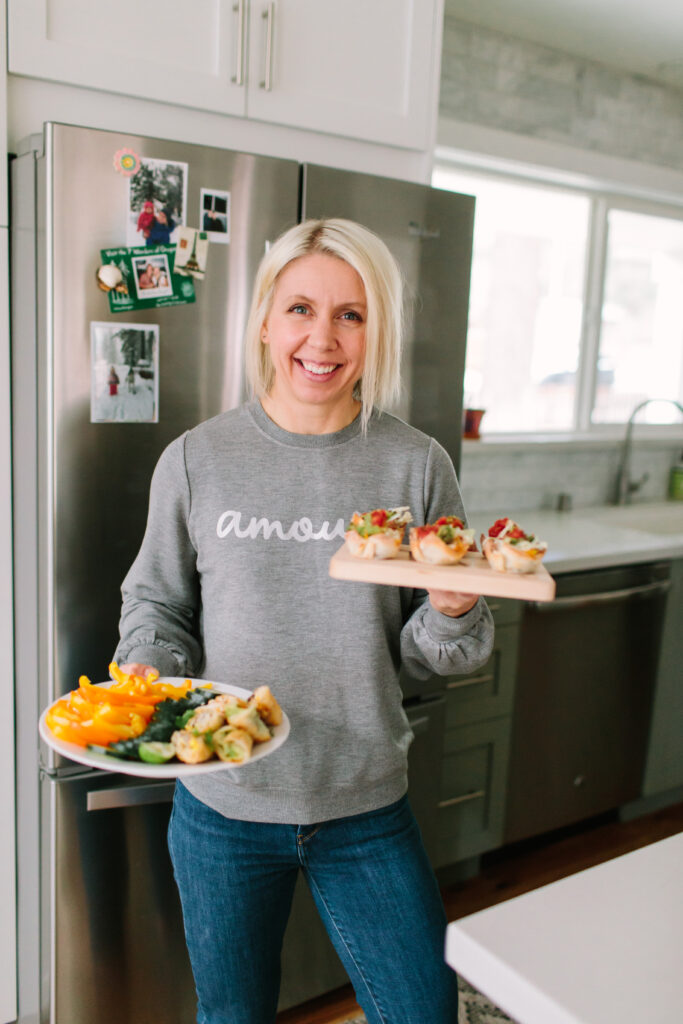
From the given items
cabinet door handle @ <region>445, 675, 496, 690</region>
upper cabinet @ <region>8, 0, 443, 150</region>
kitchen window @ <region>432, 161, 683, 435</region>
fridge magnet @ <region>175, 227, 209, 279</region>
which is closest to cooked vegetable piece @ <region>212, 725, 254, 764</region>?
fridge magnet @ <region>175, 227, 209, 279</region>

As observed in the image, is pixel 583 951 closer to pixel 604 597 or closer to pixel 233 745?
pixel 233 745

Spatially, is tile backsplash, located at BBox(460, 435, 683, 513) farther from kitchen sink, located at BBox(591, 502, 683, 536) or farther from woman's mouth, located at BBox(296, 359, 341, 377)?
woman's mouth, located at BBox(296, 359, 341, 377)

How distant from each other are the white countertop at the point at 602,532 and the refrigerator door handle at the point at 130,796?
3.75ft

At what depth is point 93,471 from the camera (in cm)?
157

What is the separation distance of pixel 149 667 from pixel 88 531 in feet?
1.45

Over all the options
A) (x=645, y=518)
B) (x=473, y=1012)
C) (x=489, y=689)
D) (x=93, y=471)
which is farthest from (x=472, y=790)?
(x=93, y=471)

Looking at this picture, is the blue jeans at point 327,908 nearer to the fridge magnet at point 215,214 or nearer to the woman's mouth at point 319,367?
the woman's mouth at point 319,367

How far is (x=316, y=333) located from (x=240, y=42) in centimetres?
85

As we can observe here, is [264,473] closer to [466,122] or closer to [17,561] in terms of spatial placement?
[17,561]

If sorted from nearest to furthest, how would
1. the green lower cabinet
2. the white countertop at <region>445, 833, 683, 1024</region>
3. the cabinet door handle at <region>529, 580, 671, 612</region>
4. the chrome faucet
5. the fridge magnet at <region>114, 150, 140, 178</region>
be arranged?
the white countertop at <region>445, 833, 683, 1024</region> → the fridge magnet at <region>114, 150, 140, 178</region> → the cabinet door handle at <region>529, 580, 671, 612</region> → the green lower cabinet → the chrome faucet

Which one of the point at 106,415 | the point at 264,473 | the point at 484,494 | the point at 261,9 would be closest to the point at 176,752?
the point at 264,473

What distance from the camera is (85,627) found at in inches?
63.0

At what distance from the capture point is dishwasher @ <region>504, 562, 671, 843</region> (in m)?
2.49

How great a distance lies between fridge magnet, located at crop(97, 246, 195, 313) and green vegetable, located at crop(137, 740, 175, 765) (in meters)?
0.83
